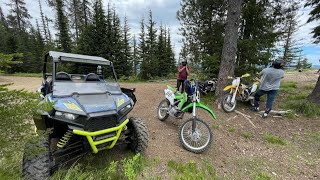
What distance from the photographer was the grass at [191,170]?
10.4ft

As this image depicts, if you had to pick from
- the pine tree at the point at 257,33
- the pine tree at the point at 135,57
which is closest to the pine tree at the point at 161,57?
the pine tree at the point at 135,57

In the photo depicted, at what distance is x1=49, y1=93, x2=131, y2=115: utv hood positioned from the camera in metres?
2.61

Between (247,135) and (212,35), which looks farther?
(212,35)

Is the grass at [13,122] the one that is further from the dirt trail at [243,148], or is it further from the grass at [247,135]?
the grass at [247,135]

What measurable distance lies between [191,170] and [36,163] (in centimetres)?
244

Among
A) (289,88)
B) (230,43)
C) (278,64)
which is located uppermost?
(230,43)

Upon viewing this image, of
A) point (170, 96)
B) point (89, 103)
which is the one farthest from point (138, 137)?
point (170, 96)

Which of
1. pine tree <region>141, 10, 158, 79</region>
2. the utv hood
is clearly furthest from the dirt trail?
pine tree <region>141, 10, 158, 79</region>

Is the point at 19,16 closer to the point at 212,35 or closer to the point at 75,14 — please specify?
the point at 75,14

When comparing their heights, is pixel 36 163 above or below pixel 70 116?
below

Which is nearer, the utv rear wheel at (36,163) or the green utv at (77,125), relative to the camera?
the utv rear wheel at (36,163)

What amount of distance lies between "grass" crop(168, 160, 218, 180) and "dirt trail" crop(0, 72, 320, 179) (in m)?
0.15

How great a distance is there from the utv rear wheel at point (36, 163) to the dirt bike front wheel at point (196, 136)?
259 cm

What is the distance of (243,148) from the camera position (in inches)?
173
